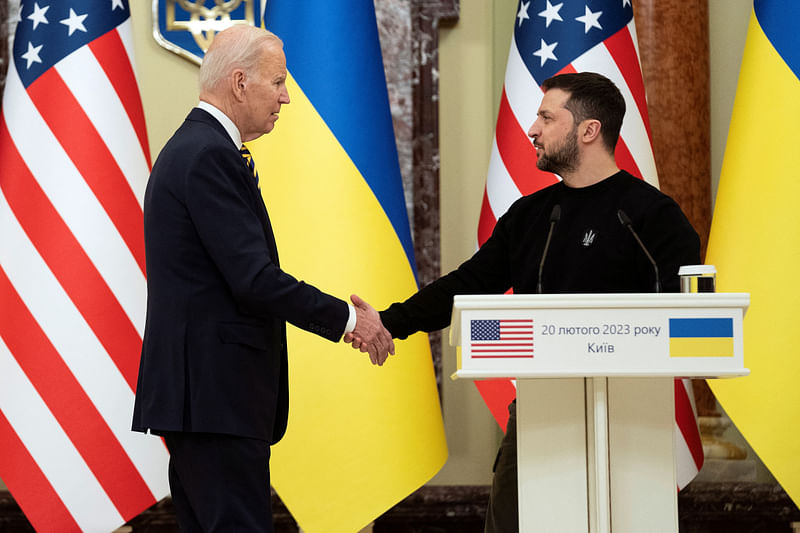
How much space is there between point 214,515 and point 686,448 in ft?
5.76

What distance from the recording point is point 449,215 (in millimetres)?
3801

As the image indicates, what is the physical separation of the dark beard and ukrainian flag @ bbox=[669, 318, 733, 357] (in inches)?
35.1

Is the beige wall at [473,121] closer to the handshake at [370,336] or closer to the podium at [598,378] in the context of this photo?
the handshake at [370,336]

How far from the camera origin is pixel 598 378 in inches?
65.2

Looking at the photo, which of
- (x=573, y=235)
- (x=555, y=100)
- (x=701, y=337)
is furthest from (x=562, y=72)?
(x=701, y=337)

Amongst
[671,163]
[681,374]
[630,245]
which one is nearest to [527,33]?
[671,163]

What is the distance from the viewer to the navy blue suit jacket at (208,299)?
1.89 meters

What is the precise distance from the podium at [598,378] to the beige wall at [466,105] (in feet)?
6.59

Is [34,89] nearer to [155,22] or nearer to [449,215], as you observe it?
[155,22]

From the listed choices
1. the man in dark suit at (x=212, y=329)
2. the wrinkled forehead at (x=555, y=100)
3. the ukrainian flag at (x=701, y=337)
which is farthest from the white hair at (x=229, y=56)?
the ukrainian flag at (x=701, y=337)

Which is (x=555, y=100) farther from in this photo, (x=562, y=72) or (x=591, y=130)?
(x=562, y=72)

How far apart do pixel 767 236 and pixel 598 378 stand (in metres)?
1.41

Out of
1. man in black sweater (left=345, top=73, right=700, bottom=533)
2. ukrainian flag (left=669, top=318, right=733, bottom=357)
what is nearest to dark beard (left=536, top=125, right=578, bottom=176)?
man in black sweater (left=345, top=73, right=700, bottom=533)

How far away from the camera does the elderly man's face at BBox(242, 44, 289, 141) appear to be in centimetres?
213
